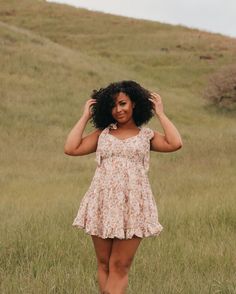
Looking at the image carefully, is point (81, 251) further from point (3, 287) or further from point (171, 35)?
point (171, 35)

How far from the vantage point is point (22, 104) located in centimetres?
2459

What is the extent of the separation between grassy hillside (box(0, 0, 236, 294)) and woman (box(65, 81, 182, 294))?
31.1 inches

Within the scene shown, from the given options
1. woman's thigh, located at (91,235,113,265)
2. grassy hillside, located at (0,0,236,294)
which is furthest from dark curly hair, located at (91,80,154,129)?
grassy hillside, located at (0,0,236,294)

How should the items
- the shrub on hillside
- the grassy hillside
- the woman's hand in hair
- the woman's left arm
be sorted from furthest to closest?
the shrub on hillside, the grassy hillside, the woman's hand in hair, the woman's left arm

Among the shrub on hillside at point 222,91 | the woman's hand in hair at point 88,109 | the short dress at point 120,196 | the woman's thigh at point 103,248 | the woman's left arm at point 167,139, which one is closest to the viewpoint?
the short dress at point 120,196

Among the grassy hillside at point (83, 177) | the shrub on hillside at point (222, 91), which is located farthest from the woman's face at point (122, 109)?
the shrub on hillside at point (222, 91)

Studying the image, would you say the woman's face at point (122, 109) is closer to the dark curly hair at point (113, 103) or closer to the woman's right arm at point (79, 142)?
the dark curly hair at point (113, 103)

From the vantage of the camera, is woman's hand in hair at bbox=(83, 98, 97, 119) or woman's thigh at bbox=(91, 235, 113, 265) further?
woman's hand in hair at bbox=(83, 98, 97, 119)

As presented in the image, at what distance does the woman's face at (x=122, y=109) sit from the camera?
16.9 feet

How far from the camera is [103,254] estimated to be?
4.98m

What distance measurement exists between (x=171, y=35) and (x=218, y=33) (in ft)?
24.2

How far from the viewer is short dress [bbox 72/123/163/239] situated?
15.9 feet

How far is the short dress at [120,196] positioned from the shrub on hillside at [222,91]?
1080 inches

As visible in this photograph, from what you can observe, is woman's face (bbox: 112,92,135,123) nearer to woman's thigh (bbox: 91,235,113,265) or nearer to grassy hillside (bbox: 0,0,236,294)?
woman's thigh (bbox: 91,235,113,265)
